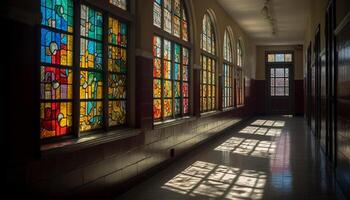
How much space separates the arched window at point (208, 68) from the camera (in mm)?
10195

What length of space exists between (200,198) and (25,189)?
2.21 metres

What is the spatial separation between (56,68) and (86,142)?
2.57 feet

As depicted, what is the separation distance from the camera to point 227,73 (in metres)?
13.9

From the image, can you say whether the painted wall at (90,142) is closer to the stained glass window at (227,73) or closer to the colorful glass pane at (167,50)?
the colorful glass pane at (167,50)

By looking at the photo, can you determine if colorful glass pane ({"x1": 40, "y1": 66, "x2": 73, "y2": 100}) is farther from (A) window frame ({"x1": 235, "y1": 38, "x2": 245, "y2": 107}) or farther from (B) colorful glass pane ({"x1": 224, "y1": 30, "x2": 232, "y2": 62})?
(A) window frame ({"x1": 235, "y1": 38, "x2": 245, "y2": 107})

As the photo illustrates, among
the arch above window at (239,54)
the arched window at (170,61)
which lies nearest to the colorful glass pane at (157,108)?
the arched window at (170,61)

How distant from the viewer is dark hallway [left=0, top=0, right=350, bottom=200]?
3170 millimetres

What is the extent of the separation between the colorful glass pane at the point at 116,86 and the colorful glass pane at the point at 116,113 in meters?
0.09

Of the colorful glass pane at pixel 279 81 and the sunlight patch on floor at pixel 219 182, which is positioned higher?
the colorful glass pane at pixel 279 81

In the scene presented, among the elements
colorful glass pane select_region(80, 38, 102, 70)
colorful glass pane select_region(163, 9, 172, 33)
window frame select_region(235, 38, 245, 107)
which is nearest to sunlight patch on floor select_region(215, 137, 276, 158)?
colorful glass pane select_region(163, 9, 172, 33)

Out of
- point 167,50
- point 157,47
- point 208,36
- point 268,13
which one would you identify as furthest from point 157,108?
point 268,13

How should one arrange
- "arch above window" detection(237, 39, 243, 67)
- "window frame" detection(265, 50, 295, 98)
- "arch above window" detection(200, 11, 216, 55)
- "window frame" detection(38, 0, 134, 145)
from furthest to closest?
"window frame" detection(265, 50, 295, 98), "arch above window" detection(237, 39, 243, 67), "arch above window" detection(200, 11, 216, 55), "window frame" detection(38, 0, 134, 145)

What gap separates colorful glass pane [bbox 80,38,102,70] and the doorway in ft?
59.2

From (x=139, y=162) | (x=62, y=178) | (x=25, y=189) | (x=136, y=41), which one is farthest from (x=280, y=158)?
Answer: (x=25, y=189)
